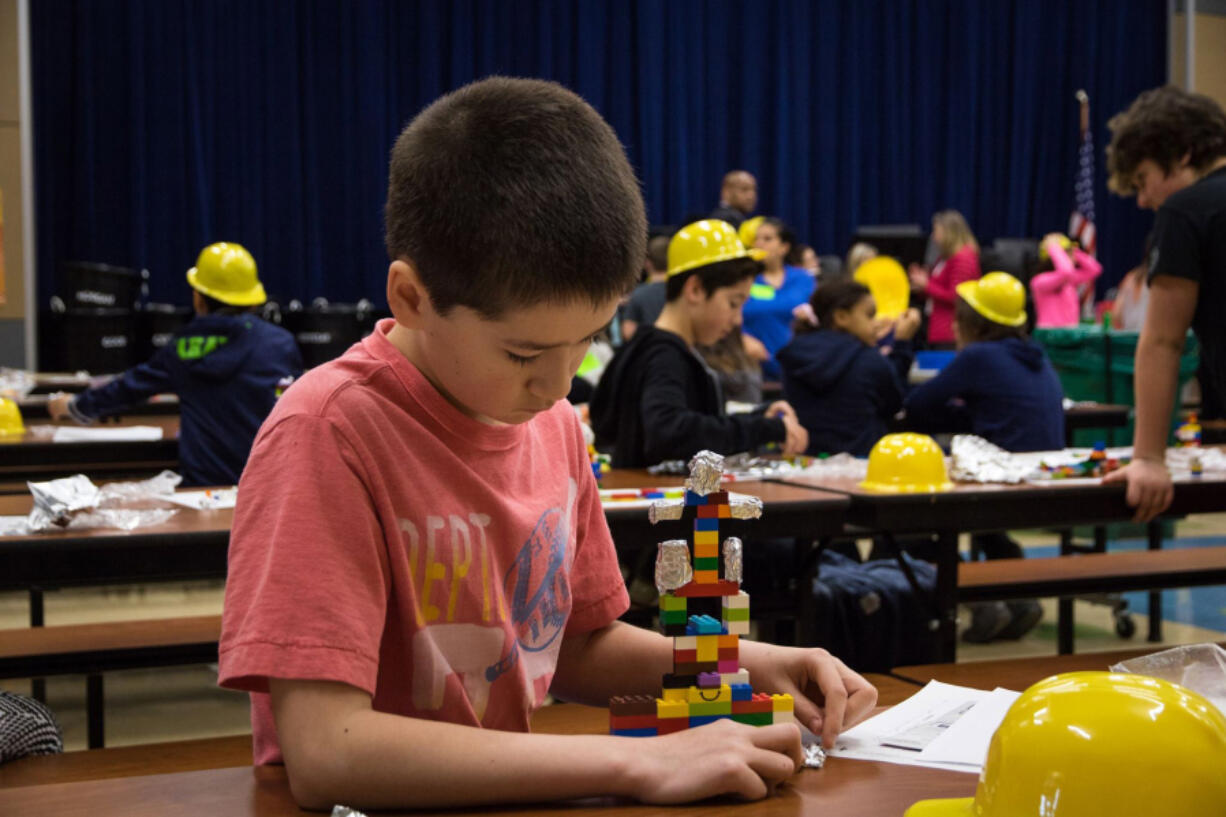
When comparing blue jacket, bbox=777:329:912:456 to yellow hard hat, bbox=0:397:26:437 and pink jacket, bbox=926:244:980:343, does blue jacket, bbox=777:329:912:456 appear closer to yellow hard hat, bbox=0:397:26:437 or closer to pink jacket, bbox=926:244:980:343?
yellow hard hat, bbox=0:397:26:437

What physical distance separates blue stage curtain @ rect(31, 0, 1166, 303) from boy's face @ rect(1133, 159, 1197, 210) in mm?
5049

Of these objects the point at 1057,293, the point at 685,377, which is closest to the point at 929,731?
the point at 685,377

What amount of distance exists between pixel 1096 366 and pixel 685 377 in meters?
4.95

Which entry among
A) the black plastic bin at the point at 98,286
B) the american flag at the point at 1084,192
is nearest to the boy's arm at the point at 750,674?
the black plastic bin at the point at 98,286

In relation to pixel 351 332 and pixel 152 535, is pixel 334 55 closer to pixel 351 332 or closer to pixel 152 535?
pixel 351 332

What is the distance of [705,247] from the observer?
364cm

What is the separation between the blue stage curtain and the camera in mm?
9773

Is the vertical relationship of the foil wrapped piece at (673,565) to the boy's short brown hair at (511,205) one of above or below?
below

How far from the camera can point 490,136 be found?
3.49ft

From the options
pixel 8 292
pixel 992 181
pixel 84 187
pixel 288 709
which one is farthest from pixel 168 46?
pixel 288 709

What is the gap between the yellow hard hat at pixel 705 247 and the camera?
3.64 meters

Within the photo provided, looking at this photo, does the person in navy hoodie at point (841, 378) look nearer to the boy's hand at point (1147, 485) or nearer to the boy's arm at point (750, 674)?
the boy's hand at point (1147, 485)

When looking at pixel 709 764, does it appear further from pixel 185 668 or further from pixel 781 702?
pixel 185 668

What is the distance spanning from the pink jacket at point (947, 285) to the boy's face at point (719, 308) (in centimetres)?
631
